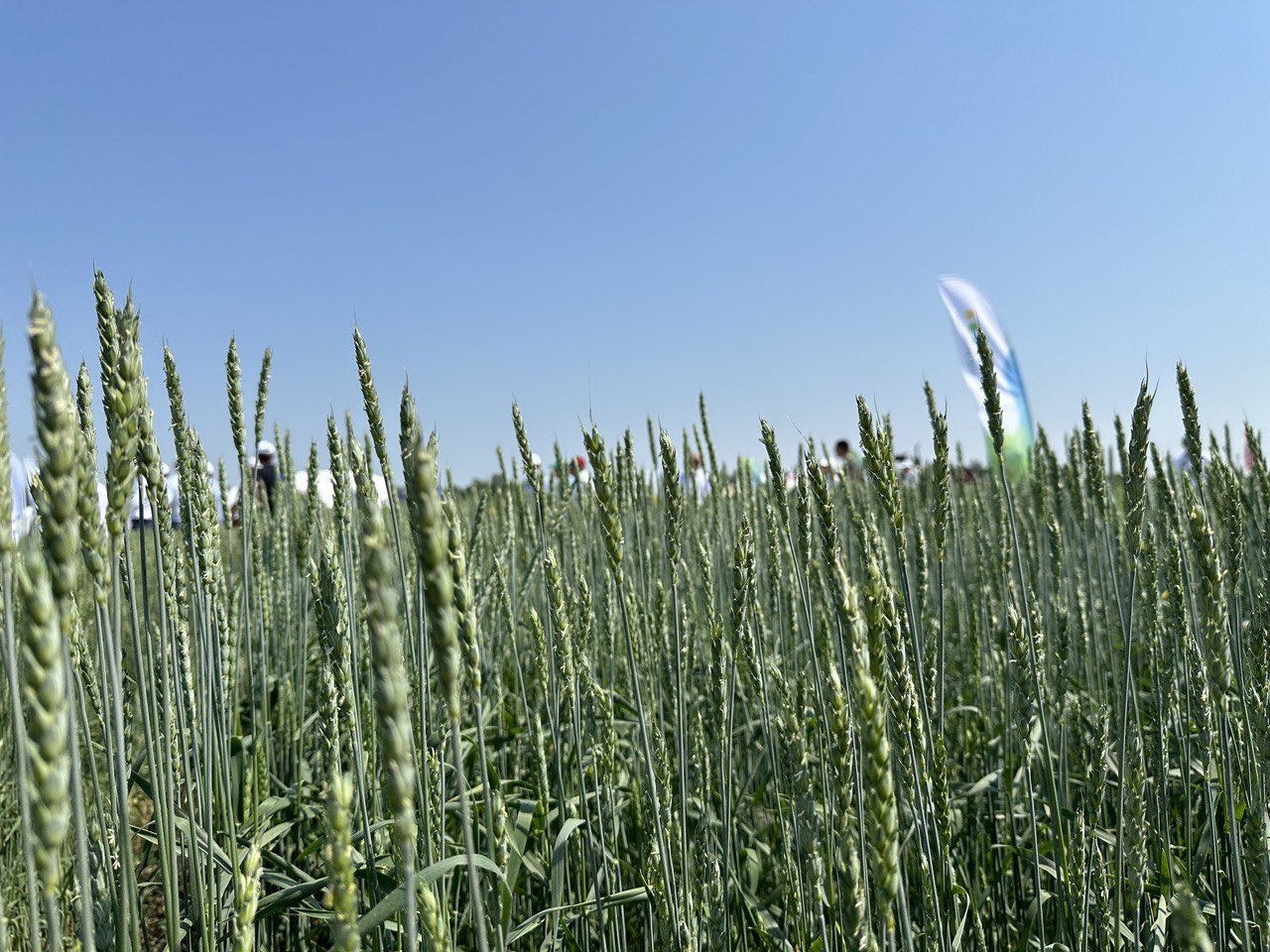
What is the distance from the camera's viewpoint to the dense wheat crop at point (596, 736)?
0.77 m

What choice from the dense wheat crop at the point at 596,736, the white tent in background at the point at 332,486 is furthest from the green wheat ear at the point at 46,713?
the white tent in background at the point at 332,486

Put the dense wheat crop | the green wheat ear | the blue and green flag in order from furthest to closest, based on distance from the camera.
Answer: the blue and green flag
the dense wheat crop
the green wheat ear

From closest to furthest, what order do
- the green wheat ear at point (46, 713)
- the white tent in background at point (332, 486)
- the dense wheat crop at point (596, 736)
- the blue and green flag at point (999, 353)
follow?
the green wheat ear at point (46, 713), the dense wheat crop at point (596, 736), the white tent in background at point (332, 486), the blue and green flag at point (999, 353)

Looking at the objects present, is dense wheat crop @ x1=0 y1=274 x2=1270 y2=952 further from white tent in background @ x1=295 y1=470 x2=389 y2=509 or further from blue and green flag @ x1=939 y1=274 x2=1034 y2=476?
blue and green flag @ x1=939 y1=274 x2=1034 y2=476

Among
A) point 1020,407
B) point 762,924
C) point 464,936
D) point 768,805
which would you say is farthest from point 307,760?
point 1020,407

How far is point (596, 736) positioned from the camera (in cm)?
225

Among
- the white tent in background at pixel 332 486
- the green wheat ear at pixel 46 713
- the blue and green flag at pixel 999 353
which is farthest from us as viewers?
the blue and green flag at pixel 999 353

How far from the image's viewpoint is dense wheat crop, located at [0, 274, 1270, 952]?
30.3 inches

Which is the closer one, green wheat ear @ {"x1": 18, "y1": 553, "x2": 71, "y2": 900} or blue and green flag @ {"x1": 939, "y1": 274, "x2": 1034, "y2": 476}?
green wheat ear @ {"x1": 18, "y1": 553, "x2": 71, "y2": 900}

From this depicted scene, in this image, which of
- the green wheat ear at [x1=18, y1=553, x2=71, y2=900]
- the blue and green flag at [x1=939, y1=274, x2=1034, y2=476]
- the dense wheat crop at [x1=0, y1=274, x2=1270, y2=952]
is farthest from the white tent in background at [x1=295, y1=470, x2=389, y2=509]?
the blue and green flag at [x1=939, y1=274, x2=1034, y2=476]

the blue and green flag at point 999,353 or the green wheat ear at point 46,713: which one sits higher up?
the blue and green flag at point 999,353

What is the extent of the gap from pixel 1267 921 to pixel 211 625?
1712 millimetres

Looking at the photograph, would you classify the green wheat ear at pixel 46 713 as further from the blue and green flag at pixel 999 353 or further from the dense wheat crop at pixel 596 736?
the blue and green flag at pixel 999 353

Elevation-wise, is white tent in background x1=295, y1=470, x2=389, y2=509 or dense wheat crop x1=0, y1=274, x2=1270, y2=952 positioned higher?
white tent in background x1=295, y1=470, x2=389, y2=509
